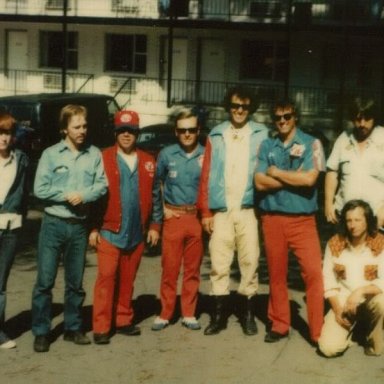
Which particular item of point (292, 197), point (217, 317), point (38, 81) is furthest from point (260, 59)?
point (292, 197)

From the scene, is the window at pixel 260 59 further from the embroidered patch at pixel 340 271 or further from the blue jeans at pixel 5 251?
the blue jeans at pixel 5 251

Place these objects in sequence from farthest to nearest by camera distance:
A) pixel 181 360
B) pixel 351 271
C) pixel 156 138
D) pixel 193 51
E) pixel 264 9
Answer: pixel 193 51, pixel 264 9, pixel 156 138, pixel 351 271, pixel 181 360

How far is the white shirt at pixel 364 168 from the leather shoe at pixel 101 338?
2.31m

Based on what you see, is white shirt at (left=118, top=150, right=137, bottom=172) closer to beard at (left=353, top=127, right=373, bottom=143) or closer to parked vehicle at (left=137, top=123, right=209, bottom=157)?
beard at (left=353, top=127, right=373, bottom=143)

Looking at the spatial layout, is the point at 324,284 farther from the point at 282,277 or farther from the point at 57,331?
the point at 57,331

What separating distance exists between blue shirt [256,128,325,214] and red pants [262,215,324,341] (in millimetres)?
95

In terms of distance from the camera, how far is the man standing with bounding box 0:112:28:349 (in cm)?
629

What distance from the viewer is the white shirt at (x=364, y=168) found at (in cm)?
671

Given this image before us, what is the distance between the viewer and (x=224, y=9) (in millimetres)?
31531

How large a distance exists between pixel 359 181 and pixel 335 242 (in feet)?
1.87

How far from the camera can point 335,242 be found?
6.62 m

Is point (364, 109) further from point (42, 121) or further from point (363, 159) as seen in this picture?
point (42, 121)

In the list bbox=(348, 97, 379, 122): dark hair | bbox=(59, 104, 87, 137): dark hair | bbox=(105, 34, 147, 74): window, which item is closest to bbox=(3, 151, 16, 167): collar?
bbox=(59, 104, 87, 137): dark hair

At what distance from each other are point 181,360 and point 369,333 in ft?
5.01
